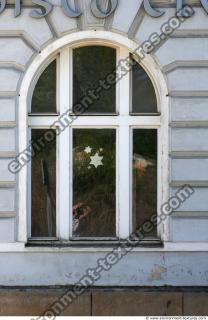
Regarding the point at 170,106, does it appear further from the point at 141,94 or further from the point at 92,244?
the point at 92,244

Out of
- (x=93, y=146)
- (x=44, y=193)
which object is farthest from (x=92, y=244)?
(x=93, y=146)

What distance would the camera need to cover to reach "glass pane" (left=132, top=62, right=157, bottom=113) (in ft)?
23.9

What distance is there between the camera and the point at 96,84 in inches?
287

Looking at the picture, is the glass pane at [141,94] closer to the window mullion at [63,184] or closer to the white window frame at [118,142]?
the white window frame at [118,142]

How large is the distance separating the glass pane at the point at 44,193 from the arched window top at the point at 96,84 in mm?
555

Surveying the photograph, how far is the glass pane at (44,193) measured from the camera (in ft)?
24.0

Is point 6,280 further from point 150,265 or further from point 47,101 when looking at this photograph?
point 47,101

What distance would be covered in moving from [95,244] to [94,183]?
0.74 meters

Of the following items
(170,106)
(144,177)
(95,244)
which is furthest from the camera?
(144,177)

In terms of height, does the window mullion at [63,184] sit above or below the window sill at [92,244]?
above

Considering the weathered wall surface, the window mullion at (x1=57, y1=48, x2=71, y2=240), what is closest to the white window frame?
the window mullion at (x1=57, y1=48, x2=71, y2=240)

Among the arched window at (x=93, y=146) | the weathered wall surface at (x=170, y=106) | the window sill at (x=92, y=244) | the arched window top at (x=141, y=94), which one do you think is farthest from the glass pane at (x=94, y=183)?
the weathered wall surface at (x=170, y=106)

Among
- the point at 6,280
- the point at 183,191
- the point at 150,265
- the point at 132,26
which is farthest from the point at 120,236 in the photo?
the point at 132,26

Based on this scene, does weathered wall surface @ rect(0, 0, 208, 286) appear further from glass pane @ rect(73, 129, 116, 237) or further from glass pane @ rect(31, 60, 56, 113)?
glass pane @ rect(73, 129, 116, 237)
